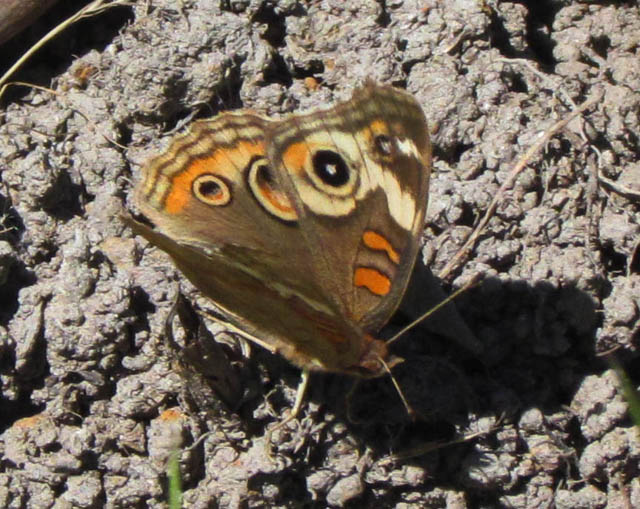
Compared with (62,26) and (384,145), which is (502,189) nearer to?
(384,145)

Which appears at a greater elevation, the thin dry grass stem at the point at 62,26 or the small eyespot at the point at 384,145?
the thin dry grass stem at the point at 62,26

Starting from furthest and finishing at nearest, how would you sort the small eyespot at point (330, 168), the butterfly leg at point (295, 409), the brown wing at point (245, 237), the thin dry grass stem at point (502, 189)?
the thin dry grass stem at point (502, 189) → the butterfly leg at point (295, 409) → the small eyespot at point (330, 168) → the brown wing at point (245, 237)

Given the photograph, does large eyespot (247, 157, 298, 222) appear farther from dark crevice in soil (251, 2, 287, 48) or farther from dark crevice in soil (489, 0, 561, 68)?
dark crevice in soil (489, 0, 561, 68)

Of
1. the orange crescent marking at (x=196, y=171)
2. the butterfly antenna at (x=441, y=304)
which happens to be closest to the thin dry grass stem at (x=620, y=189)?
the butterfly antenna at (x=441, y=304)

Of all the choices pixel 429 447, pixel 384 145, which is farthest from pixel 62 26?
pixel 429 447

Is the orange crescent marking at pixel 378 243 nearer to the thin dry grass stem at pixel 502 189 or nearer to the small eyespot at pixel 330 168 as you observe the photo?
the small eyespot at pixel 330 168

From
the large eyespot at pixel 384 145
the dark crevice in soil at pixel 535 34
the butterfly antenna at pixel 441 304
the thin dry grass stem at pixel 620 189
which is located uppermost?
the dark crevice in soil at pixel 535 34

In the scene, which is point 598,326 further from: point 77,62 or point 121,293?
point 77,62

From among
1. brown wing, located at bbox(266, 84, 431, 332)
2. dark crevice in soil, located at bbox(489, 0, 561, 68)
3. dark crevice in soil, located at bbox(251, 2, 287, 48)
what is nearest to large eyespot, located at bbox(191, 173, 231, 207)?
brown wing, located at bbox(266, 84, 431, 332)
